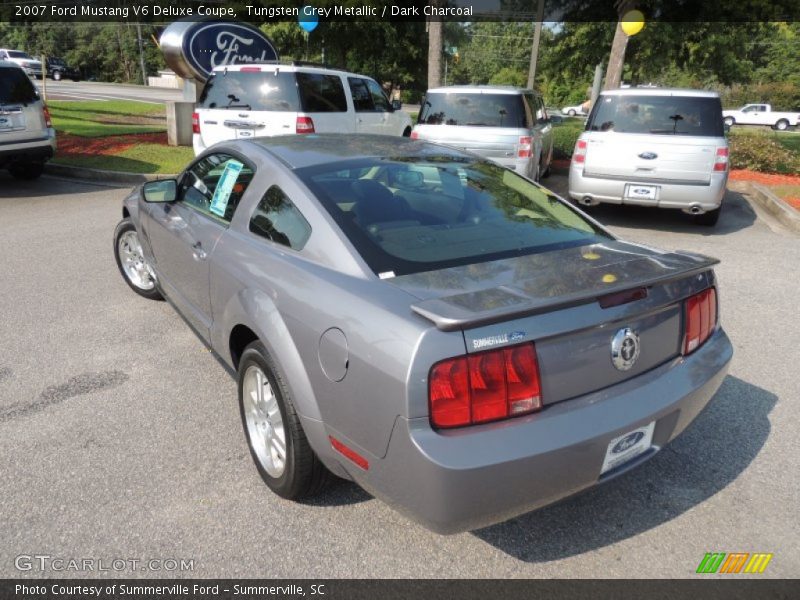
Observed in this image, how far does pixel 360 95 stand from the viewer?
415 inches

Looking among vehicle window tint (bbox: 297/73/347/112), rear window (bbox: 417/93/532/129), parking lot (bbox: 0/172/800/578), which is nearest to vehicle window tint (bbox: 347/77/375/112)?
vehicle window tint (bbox: 297/73/347/112)

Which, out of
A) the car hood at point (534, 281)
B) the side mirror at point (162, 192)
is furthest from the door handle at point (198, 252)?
the car hood at point (534, 281)

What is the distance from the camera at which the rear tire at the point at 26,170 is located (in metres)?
10.9

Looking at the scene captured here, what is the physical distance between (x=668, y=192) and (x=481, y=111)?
9.84ft

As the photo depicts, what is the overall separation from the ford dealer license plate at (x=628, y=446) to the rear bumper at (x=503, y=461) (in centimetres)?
3

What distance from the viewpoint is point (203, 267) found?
11.1ft

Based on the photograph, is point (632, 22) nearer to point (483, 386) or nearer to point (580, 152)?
point (580, 152)

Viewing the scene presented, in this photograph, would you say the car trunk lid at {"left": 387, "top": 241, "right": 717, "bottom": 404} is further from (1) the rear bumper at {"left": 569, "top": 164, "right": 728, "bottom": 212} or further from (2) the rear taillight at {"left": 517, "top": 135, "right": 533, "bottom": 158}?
(2) the rear taillight at {"left": 517, "top": 135, "right": 533, "bottom": 158}

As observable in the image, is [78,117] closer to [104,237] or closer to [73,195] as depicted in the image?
[73,195]

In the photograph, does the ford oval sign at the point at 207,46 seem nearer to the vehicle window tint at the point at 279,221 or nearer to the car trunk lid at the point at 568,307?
the vehicle window tint at the point at 279,221

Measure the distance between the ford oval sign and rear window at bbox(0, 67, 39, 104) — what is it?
181 inches

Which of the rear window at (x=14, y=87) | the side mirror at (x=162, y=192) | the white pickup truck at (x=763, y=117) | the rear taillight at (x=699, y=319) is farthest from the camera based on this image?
the white pickup truck at (x=763, y=117)

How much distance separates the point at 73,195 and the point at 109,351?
6.70 metres

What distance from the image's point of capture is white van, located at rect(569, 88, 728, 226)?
7.61m
